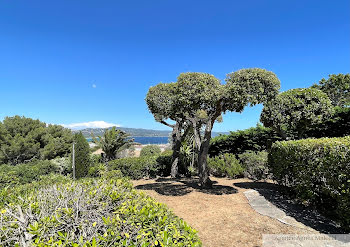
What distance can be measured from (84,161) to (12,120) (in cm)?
1258

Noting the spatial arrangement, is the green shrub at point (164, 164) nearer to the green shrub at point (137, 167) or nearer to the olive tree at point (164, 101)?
the green shrub at point (137, 167)

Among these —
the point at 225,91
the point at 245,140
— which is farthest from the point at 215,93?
the point at 245,140

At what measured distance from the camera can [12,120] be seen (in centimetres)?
1806

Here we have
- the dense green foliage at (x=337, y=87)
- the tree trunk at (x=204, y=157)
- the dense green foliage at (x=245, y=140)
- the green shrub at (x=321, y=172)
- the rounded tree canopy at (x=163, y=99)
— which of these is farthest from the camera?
the dense green foliage at (x=337, y=87)

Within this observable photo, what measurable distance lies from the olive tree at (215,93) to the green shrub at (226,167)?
9.35 ft

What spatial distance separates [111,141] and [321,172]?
1181 cm

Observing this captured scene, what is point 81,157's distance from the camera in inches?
418

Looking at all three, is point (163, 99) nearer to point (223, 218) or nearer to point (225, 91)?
point (225, 91)

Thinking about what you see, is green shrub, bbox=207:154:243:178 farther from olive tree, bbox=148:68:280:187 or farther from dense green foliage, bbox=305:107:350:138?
dense green foliage, bbox=305:107:350:138

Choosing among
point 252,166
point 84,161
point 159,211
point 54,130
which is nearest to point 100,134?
point 84,161

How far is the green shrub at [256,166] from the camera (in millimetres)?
8036

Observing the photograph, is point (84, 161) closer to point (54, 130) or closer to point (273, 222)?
point (273, 222)

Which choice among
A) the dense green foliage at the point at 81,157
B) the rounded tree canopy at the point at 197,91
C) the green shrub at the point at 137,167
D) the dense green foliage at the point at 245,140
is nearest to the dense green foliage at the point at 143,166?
the green shrub at the point at 137,167

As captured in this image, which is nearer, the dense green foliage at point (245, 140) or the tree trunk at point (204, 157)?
the tree trunk at point (204, 157)
